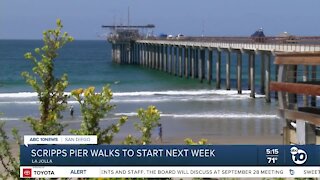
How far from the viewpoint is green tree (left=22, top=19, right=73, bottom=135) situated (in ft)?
29.8

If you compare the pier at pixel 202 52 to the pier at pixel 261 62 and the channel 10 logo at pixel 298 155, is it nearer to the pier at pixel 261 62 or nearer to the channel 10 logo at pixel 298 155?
the pier at pixel 261 62

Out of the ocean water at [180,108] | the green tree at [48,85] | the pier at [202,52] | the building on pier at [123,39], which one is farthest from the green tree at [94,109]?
the building on pier at [123,39]

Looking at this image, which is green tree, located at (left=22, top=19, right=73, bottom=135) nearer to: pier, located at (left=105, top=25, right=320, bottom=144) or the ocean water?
pier, located at (left=105, top=25, right=320, bottom=144)

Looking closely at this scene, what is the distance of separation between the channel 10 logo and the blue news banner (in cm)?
6

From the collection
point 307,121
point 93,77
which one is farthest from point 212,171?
point 93,77

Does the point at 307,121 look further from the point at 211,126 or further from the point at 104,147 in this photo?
the point at 211,126

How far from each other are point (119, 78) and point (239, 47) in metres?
29.5

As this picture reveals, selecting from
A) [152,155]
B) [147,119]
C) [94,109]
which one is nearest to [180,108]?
[147,119]

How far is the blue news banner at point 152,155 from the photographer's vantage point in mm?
7895

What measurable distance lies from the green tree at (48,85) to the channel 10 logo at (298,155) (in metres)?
3.22

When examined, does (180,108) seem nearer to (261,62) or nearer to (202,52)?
(261,62)

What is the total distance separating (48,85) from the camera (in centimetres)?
921

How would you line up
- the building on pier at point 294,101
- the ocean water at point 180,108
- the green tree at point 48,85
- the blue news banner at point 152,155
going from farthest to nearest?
the ocean water at point 180,108 → the building on pier at point 294,101 → the green tree at point 48,85 → the blue news banner at point 152,155

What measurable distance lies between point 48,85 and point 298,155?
139 inches
